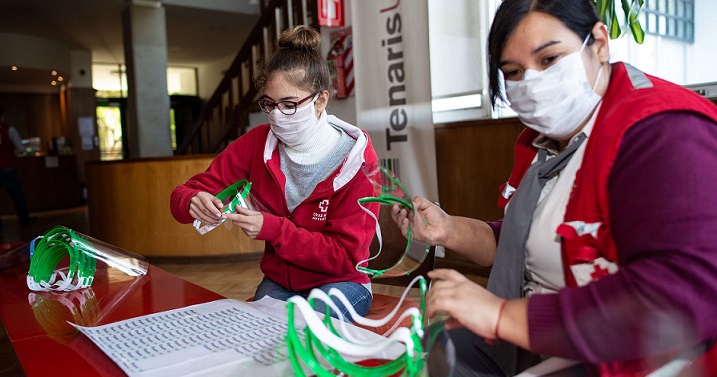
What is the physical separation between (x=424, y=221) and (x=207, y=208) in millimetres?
570

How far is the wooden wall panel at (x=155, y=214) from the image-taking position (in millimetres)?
4656

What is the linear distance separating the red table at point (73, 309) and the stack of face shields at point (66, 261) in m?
0.03

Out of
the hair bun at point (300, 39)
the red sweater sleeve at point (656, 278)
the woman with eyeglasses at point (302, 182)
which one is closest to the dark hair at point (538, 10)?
the red sweater sleeve at point (656, 278)

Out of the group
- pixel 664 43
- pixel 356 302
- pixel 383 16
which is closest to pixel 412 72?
pixel 383 16

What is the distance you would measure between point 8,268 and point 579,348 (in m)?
1.73

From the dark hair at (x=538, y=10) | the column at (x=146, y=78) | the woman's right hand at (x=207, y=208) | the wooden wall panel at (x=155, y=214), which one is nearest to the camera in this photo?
the dark hair at (x=538, y=10)

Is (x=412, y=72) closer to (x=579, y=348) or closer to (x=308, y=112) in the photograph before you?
(x=308, y=112)

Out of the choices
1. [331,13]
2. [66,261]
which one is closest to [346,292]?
[66,261]

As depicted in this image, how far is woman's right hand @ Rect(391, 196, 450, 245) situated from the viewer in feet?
3.48

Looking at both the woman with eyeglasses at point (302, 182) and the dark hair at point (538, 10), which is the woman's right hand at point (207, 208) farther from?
the dark hair at point (538, 10)

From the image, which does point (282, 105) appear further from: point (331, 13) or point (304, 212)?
point (331, 13)

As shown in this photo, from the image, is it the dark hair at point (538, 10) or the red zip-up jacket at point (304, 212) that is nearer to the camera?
the dark hair at point (538, 10)

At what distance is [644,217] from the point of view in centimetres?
64

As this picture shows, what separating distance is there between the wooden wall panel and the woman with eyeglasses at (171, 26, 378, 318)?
2.91 metres
